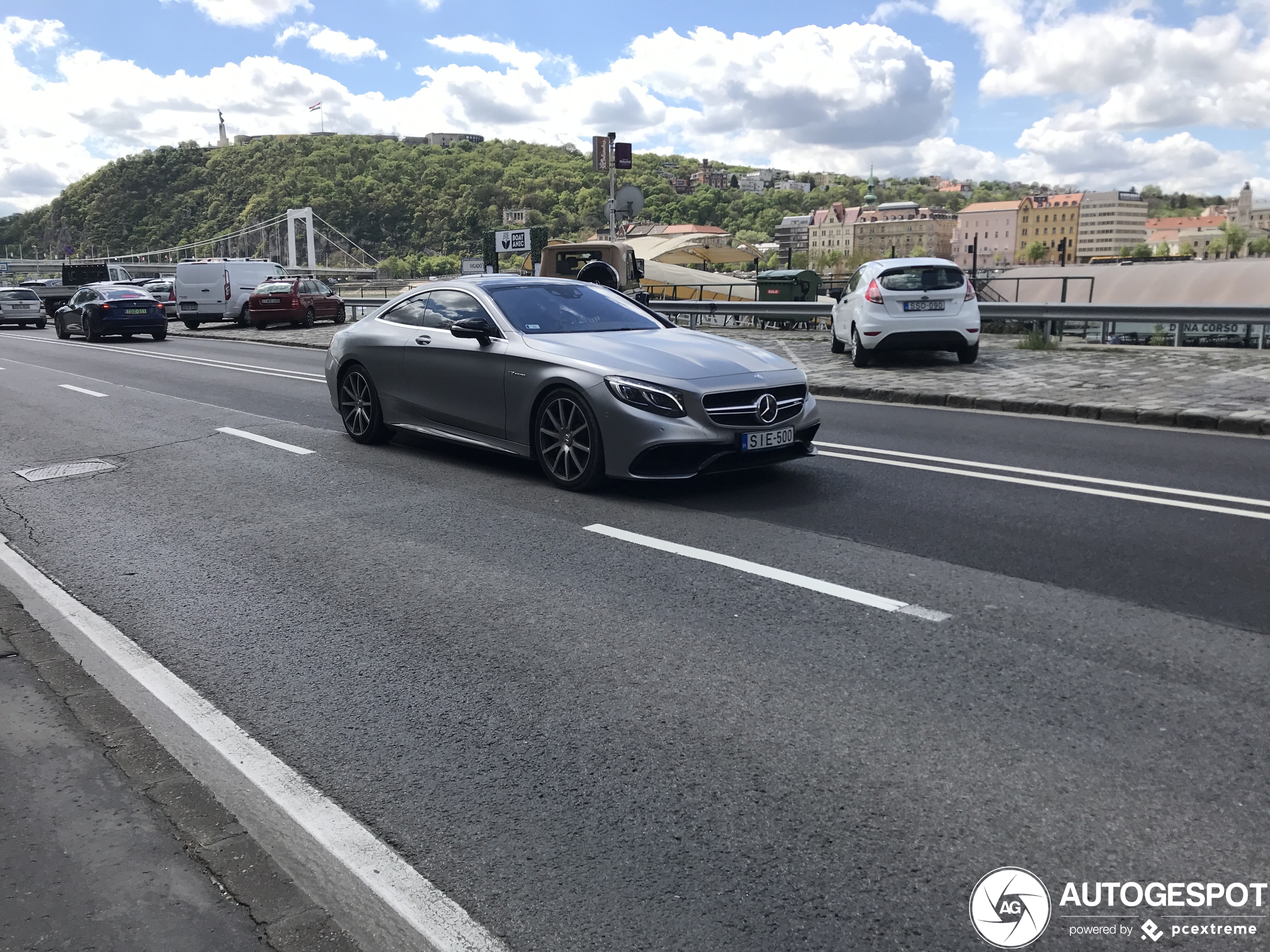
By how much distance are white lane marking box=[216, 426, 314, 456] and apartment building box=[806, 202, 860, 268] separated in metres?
161

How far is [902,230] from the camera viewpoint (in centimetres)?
17838

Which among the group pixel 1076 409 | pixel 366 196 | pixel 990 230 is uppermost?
pixel 990 230

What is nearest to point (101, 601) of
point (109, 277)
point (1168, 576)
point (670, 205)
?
point (1168, 576)

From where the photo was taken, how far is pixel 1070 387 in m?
12.7

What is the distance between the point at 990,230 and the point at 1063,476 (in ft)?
639

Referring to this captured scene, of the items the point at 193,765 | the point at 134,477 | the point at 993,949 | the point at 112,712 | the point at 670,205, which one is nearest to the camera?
the point at 993,949

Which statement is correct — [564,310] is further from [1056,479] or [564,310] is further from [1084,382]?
[1084,382]

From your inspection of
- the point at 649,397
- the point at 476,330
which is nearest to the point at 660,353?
the point at 649,397

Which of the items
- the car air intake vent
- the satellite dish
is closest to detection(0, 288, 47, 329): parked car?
the satellite dish

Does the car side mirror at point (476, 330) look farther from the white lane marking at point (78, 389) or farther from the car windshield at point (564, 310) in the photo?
the white lane marking at point (78, 389)

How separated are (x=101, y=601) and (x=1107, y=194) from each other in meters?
213

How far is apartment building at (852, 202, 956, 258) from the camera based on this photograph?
581 ft

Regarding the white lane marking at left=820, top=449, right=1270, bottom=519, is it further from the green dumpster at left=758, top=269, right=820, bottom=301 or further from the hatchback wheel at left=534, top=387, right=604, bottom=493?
the green dumpster at left=758, top=269, right=820, bottom=301

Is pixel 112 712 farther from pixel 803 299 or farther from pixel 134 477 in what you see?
pixel 803 299
